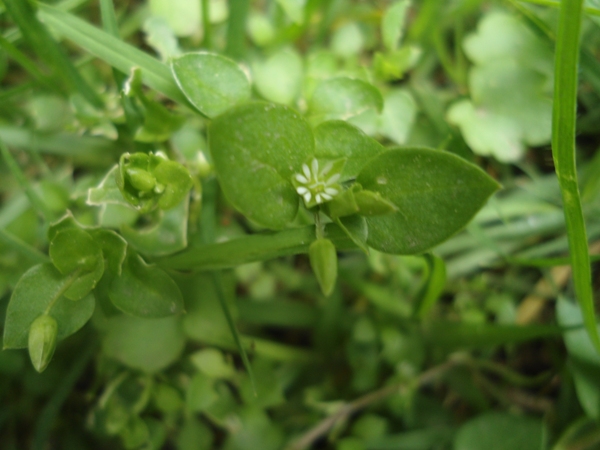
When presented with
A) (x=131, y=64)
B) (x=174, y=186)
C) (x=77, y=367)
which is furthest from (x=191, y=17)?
(x=77, y=367)

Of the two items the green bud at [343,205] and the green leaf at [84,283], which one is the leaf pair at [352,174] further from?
the green leaf at [84,283]

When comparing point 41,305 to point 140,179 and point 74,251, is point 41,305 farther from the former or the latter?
point 140,179

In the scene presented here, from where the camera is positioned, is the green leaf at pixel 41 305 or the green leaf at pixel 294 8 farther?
the green leaf at pixel 294 8

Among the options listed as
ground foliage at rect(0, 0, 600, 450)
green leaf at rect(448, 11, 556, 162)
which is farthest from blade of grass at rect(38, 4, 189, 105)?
green leaf at rect(448, 11, 556, 162)

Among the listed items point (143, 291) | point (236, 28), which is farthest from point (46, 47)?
point (143, 291)

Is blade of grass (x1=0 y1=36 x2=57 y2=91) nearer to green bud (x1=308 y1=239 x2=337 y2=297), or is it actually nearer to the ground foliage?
the ground foliage

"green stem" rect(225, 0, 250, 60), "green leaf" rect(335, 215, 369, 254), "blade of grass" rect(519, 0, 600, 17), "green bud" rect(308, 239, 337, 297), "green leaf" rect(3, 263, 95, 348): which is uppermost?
"blade of grass" rect(519, 0, 600, 17)

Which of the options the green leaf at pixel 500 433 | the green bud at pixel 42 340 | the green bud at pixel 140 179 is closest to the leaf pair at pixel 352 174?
the green bud at pixel 140 179
